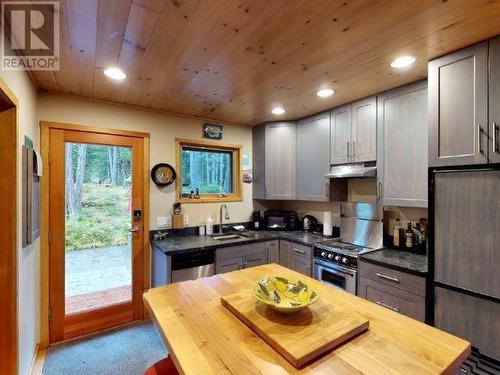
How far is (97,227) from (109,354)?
46.9 inches

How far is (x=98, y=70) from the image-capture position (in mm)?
2010

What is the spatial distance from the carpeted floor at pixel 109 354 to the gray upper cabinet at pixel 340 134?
2603 millimetres

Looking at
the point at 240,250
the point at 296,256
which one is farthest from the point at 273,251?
the point at 240,250

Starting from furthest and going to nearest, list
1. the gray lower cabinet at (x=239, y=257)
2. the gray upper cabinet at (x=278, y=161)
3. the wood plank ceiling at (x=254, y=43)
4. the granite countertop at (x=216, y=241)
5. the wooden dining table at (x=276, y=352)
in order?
the gray upper cabinet at (x=278, y=161) → the gray lower cabinet at (x=239, y=257) → the granite countertop at (x=216, y=241) → the wood plank ceiling at (x=254, y=43) → the wooden dining table at (x=276, y=352)

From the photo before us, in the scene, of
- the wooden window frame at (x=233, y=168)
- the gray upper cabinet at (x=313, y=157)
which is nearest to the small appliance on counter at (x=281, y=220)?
the gray upper cabinet at (x=313, y=157)

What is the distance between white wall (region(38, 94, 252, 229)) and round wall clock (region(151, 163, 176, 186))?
0.21 ft

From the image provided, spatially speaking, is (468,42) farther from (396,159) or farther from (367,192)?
(367,192)

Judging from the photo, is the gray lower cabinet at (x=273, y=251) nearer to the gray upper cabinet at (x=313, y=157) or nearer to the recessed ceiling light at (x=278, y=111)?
the gray upper cabinet at (x=313, y=157)

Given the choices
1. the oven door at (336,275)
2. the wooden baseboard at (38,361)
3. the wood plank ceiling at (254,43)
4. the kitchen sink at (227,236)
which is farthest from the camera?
the kitchen sink at (227,236)

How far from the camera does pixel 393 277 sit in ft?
6.81

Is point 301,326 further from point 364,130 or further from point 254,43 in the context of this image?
point 364,130

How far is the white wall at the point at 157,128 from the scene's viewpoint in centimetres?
252

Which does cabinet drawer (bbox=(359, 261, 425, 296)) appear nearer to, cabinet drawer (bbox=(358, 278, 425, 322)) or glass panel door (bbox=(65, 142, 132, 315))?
cabinet drawer (bbox=(358, 278, 425, 322))

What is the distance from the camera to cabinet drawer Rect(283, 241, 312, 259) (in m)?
2.85
